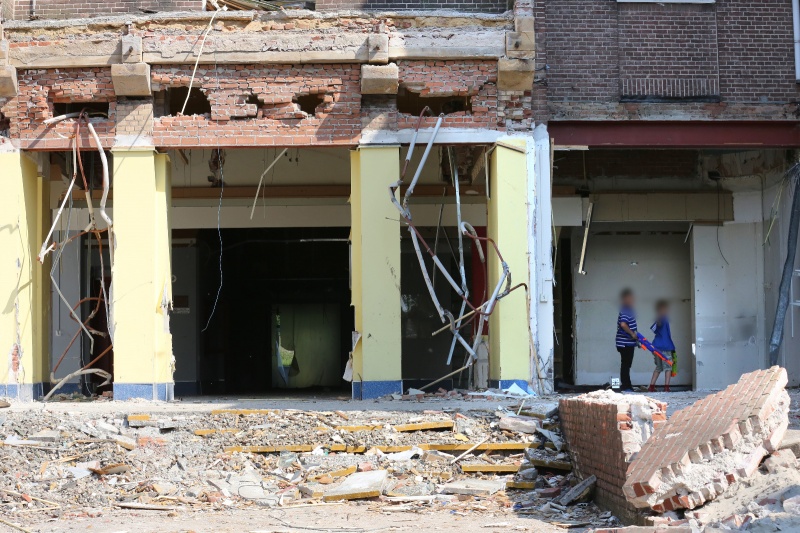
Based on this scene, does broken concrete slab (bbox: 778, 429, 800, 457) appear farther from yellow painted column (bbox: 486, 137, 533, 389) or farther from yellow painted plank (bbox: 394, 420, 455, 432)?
yellow painted column (bbox: 486, 137, 533, 389)

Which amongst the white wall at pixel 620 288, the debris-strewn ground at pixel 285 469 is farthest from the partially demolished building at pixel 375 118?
the debris-strewn ground at pixel 285 469

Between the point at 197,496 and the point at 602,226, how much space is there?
38.9 feet

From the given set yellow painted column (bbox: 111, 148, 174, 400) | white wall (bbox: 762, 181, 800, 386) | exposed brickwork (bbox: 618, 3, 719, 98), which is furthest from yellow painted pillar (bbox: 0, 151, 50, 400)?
white wall (bbox: 762, 181, 800, 386)

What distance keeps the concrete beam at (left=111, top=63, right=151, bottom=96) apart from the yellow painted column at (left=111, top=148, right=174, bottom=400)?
0.87m

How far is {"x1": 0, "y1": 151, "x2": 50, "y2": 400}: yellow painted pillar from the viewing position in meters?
15.4

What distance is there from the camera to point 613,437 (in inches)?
364

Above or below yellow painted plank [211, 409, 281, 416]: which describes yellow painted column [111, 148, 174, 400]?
above

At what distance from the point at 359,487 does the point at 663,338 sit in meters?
8.85

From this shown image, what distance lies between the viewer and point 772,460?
8.01 m

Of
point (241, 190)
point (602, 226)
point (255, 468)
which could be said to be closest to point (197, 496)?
point (255, 468)

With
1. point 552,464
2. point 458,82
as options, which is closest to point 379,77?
point 458,82

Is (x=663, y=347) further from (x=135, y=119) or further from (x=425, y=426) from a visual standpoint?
(x=135, y=119)

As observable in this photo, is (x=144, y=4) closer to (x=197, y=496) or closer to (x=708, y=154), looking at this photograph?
(x=197, y=496)

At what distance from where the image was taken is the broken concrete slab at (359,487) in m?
10.2
